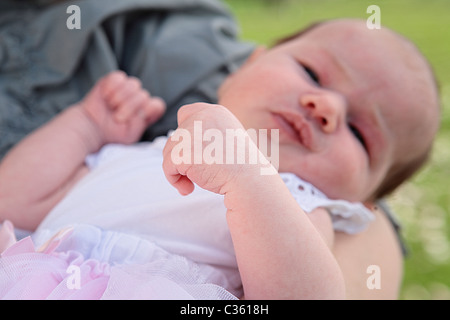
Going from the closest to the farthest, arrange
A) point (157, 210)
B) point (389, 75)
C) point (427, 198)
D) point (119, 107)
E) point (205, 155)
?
1. point (205, 155)
2. point (157, 210)
3. point (389, 75)
4. point (119, 107)
5. point (427, 198)

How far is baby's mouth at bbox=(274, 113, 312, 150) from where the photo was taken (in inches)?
26.4

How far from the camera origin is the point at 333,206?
0.68 meters

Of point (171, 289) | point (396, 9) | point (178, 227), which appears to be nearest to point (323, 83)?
point (178, 227)

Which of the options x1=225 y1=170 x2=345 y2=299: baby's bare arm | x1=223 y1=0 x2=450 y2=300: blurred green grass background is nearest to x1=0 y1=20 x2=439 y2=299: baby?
x1=225 y1=170 x2=345 y2=299: baby's bare arm

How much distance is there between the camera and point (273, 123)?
67 centimetres

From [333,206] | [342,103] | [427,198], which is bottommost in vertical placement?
[427,198]

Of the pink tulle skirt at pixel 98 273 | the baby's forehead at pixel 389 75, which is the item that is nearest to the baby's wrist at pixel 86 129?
the pink tulle skirt at pixel 98 273

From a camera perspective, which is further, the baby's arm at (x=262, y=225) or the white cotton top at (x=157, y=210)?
the white cotton top at (x=157, y=210)

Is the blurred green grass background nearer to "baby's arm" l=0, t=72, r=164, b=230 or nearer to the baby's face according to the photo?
the baby's face

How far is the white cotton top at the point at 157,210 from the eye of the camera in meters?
0.60

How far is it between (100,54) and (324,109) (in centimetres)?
41

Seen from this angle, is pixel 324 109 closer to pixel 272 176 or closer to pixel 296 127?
pixel 296 127

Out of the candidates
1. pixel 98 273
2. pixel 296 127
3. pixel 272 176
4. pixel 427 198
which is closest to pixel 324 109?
pixel 296 127

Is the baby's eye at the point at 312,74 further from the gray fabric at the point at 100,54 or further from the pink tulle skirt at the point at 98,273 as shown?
the pink tulle skirt at the point at 98,273
